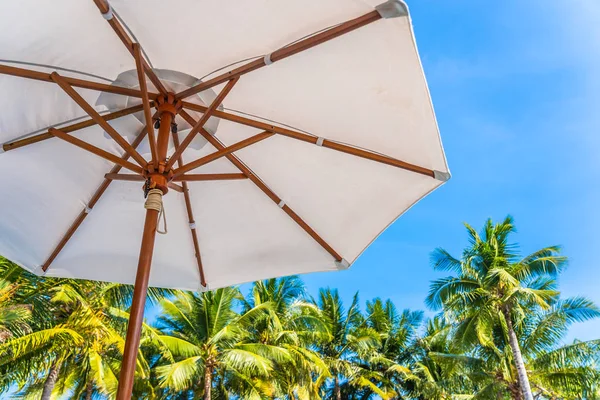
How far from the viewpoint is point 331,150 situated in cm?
355

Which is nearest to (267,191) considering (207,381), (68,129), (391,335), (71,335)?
(68,129)

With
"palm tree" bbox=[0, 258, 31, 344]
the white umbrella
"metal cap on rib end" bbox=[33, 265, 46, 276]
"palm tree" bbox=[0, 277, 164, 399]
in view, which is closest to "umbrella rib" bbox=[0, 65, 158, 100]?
the white umbrella

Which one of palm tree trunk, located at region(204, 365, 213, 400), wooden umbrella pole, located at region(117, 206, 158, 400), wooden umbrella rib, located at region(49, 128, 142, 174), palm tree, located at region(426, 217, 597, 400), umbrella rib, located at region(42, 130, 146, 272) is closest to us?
wooden umbrella pole, located at region(117, 206, 158, 400)

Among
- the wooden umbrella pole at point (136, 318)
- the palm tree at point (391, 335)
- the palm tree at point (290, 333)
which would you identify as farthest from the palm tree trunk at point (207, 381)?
the wooden umbrella pole at point (136, 318)

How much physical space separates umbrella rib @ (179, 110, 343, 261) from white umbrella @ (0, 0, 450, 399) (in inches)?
0.5

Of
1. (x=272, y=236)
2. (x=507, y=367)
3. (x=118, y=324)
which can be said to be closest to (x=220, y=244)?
(x=272, y=236)

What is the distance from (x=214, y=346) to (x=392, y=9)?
56.7ft

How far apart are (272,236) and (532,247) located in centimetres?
1647

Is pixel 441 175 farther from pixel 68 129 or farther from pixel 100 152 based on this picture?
pixel 68 129

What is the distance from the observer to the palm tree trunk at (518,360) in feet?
47.7

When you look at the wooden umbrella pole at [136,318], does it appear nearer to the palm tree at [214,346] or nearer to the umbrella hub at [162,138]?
the umbrella hub at [162,138]

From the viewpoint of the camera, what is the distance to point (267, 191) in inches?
150

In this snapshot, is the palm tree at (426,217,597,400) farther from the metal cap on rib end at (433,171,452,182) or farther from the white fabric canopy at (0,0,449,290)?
the metal cap on rib end at (433,171,452,182)

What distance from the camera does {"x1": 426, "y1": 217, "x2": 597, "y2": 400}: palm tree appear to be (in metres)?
15.8
